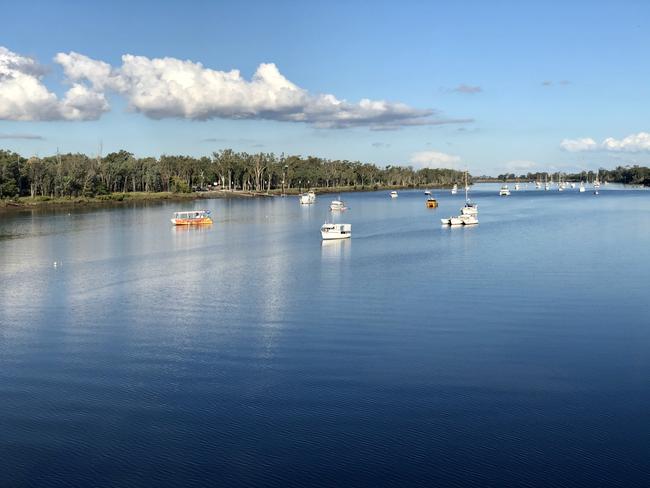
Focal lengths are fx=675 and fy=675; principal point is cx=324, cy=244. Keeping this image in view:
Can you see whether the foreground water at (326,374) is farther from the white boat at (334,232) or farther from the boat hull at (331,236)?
the white boat at (334,232)

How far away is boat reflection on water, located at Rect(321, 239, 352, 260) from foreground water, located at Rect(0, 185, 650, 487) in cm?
661

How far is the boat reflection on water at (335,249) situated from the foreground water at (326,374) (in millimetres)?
6613

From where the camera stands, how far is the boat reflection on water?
50.9 metres

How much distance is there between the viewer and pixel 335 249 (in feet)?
182

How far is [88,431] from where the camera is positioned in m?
17.0

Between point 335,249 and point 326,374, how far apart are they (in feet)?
114

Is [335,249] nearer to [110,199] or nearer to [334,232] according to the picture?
[334,232]

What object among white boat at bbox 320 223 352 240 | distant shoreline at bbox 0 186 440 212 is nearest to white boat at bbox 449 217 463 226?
white boat at bbox 320 223 352 240

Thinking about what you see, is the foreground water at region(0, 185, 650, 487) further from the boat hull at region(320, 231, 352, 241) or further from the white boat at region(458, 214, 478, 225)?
the white boat at region(458, 214, 478, 225)

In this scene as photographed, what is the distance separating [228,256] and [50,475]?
36.6m

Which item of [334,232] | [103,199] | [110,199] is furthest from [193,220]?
[110,199]

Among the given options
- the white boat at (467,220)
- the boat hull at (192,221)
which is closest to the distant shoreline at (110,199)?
the boat hull at (192,221)

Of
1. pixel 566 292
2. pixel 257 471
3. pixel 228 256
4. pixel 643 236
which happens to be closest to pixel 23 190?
pixel 228 256

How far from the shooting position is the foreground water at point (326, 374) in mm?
15297
